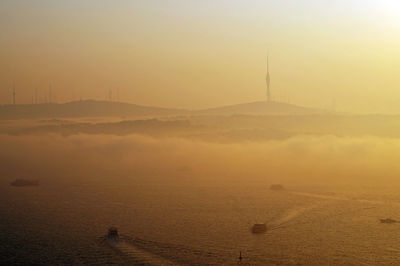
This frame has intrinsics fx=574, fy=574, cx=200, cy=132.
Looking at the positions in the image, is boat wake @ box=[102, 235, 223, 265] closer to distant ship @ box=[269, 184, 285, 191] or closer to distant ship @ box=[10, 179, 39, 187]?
distant ship @ box=[269, 184, 285, 191]

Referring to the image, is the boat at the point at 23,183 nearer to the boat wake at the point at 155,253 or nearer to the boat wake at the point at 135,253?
the boat wake at the point at 155,253

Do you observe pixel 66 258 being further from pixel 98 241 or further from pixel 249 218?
pixel 249 218

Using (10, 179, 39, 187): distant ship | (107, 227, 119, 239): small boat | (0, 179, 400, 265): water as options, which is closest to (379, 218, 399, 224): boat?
(0, 179, 400, 265): water

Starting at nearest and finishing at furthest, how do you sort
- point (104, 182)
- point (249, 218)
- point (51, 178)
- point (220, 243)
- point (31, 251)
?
point (31, 251)
point (220, 243)
point (249, 218)
point (104, 182)
point (51, 178)

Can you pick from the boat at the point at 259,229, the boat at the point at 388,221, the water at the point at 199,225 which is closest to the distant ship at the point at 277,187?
the water at the point at 199,225

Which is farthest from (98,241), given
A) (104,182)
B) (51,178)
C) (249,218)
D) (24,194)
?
(51,178)

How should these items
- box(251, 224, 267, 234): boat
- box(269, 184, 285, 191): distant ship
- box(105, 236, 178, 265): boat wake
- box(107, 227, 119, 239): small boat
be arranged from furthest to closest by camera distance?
box(269, 184, 285, 191): distant ship → box(251, 224, 267, 234): boat → box(107, 227, 119, 239): small boat → box(105, 236, 178, 265): boat wake

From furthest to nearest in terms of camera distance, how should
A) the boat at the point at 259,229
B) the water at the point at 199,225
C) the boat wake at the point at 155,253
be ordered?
the boat at the point at 259,229, the water at the point at 199,225, the boat wake at the point at 155,253

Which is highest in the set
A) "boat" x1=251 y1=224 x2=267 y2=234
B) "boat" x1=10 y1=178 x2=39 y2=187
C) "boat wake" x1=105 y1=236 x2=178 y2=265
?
"boat" x1=10 y1=178 x2=39 y2=187
